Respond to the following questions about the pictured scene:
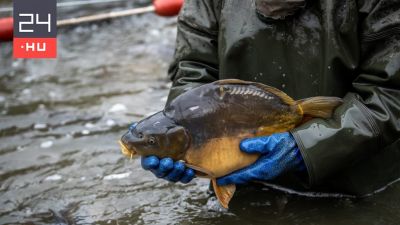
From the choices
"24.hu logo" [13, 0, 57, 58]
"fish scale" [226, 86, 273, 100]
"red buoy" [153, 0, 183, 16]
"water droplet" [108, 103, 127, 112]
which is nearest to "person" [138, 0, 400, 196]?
"fish scale" [226, 86, 273, 100]

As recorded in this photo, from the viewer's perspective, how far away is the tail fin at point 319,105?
2.89 meters

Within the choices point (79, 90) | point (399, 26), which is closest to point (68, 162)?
point (79, 90)

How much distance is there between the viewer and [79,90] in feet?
20.6

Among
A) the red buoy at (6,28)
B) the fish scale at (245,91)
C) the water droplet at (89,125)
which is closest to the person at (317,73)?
the fish scale at (245,91)

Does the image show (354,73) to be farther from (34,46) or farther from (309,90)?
(34,46)

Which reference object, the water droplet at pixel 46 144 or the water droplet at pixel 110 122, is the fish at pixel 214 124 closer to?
the water droplet at pixel 46 144

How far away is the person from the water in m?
0.26

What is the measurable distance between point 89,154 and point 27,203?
0.80 meters

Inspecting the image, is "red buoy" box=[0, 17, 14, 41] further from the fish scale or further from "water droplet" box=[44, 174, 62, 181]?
the fish scale

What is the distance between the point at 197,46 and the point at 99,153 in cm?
163

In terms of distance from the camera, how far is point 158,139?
8.95 ft

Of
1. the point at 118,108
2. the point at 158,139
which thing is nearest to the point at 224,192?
the point at 158,139

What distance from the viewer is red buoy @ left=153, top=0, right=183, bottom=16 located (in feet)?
26.1

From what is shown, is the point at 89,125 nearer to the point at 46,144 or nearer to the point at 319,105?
the point at 46,144
